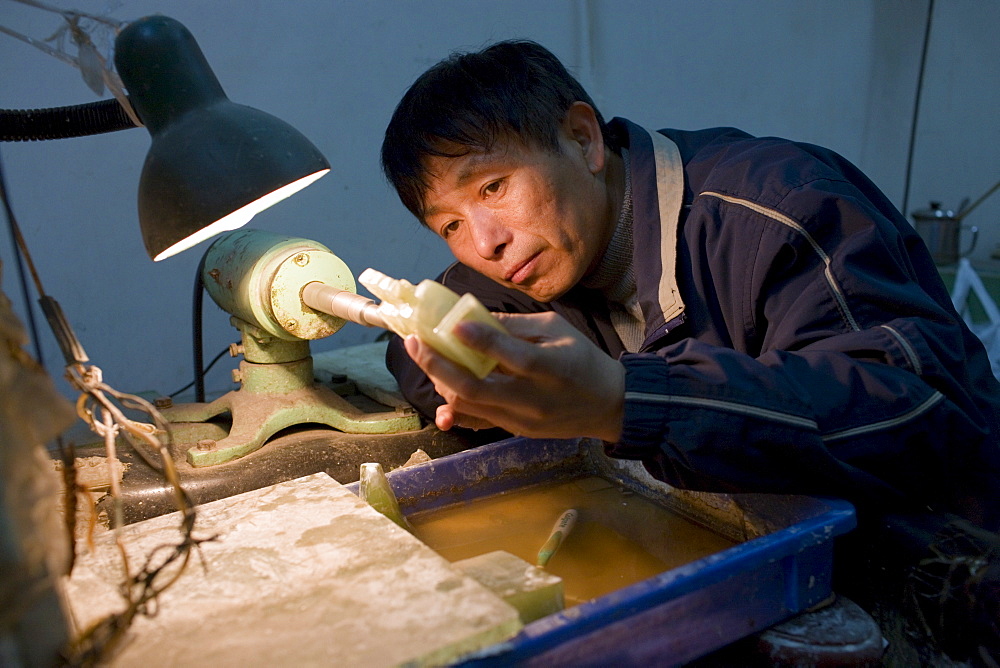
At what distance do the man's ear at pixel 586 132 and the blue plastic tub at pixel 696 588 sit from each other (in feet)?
1.77

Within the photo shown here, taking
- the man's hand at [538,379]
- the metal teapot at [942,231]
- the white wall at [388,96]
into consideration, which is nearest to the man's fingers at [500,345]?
the man's hand at [538,379]

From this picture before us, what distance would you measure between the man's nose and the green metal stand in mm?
399

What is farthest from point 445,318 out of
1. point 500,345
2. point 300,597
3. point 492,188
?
point 492,188

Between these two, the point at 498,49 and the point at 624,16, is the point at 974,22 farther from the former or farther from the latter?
the point at 498,49

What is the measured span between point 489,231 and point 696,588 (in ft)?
2.09

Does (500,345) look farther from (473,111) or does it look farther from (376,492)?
(473,111)

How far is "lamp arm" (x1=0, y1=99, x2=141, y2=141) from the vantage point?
1.04 metres

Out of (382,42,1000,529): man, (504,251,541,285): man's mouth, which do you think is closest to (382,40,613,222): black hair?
(382,42,1000,529): man

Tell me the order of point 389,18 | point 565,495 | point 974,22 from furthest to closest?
point 974,22, point 389,18, point 565,495

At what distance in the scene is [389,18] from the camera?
2.28 metres

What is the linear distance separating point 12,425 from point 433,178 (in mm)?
768

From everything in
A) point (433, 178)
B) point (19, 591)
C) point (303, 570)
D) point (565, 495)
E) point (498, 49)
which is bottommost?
point (565, 495)

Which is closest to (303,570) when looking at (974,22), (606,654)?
(606,654)

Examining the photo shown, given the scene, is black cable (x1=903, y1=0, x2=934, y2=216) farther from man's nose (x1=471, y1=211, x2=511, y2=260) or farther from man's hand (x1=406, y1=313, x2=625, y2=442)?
man's hand (x1=406, y1=313, x2=625, y2=442)
